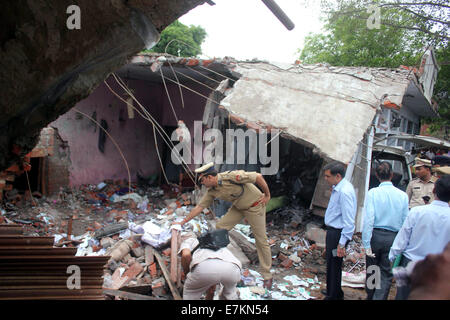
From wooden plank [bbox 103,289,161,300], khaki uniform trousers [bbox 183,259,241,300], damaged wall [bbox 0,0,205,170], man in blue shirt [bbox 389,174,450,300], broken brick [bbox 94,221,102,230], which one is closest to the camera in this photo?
damaged wall [bbox 0,0,205,170]

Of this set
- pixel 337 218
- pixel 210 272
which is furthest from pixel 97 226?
pixel 337 218

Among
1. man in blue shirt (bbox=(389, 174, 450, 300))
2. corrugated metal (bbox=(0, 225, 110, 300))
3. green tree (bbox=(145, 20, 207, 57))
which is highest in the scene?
green tree (bbox=(145, 20, 207, 57))

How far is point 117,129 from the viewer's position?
1021cm

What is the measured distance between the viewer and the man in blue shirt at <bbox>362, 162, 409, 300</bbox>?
3631 mm

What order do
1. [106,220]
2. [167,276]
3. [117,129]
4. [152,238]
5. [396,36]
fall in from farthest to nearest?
1. [396,36]
2. [117,129]
3. [106,220]
4. [152,238]
5. [167,276]

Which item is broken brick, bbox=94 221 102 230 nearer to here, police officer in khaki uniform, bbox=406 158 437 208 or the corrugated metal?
the corrugated metal

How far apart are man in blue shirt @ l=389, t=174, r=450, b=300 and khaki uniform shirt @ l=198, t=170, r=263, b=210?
6.79ft

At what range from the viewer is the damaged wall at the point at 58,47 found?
1663 millimetres

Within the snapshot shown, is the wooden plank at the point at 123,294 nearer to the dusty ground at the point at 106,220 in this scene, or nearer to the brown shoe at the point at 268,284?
the brown shoe at the point at 268,284

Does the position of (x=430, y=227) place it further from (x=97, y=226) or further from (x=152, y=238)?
(x=97, y=226)

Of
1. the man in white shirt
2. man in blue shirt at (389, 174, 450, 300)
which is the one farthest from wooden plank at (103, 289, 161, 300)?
man in blue shirt at (389, 174, 450, 300)

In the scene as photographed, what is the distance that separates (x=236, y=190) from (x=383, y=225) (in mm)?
1934

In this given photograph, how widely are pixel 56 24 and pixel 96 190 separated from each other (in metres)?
8.29
